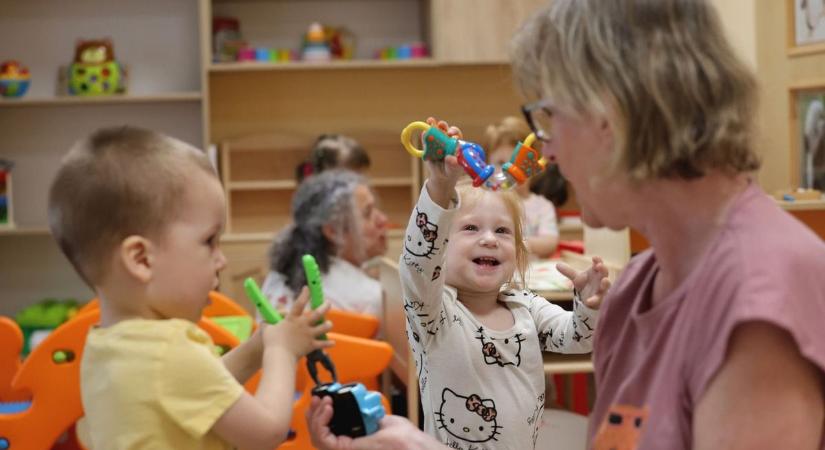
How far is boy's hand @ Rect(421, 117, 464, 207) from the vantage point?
1.46 meters

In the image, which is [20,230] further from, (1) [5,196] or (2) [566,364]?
(2) [566,364]

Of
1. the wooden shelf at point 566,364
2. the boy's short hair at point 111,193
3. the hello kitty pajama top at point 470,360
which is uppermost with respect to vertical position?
the boy's short hair at point 111,193

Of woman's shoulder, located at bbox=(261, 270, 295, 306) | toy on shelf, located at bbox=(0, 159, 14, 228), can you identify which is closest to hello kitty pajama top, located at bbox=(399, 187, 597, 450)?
woman's shoulder, located at bbox=(261, 270, 295, 306)

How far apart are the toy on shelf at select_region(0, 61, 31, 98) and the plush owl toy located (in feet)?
0.68

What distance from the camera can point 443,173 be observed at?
147 centimetres

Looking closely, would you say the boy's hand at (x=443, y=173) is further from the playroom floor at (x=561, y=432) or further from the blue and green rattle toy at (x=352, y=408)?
the playroom floor at (x=561, y=432)

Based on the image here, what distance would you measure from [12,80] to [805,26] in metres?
3.30

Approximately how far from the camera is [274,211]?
504 cm

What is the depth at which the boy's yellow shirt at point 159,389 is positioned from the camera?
119 cm

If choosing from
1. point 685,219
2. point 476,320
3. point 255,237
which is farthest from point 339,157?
point 685,219

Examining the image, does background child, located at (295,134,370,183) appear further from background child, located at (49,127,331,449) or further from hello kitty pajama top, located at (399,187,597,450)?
background child, located at (49,127,331,449)

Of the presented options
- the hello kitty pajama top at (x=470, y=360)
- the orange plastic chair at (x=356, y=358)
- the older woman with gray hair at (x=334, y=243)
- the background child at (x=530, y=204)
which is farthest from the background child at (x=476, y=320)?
the background child at (x=530, y=204)

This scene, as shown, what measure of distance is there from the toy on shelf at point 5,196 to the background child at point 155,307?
3.65 metres

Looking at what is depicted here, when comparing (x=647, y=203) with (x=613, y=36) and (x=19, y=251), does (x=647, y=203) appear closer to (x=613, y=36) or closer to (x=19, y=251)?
(x=613, y=36)
